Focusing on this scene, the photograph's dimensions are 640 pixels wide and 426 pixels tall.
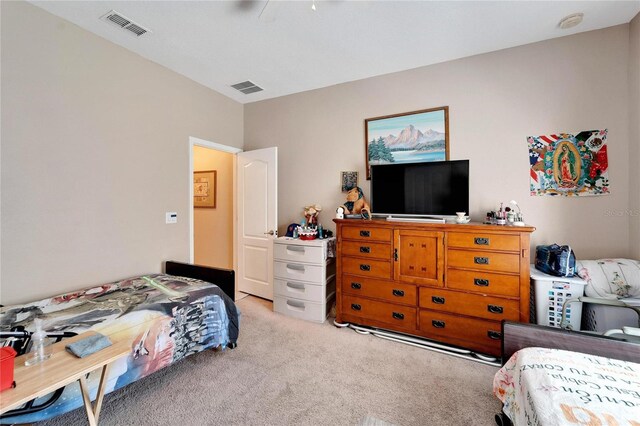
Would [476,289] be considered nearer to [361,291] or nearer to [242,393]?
[361,291]

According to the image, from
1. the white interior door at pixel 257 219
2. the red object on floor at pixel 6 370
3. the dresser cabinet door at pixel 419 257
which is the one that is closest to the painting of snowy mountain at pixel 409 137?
the dresser cabinet door at pixel 419 257

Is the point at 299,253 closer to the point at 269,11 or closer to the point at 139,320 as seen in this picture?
the point at 139,320

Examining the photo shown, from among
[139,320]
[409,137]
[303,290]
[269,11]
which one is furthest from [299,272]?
[269,11]

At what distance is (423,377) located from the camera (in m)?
2.02

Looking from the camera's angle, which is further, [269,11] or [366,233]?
[366,233]

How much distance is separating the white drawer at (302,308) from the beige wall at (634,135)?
2.78m

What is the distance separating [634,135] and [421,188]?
168 centimetres

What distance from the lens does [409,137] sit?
2.96 m

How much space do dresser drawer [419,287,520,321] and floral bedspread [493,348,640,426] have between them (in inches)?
32.9

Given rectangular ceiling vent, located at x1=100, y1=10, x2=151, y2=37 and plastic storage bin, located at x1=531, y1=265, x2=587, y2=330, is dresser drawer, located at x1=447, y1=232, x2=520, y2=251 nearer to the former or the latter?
plastic storage bin, located at x1=531, y1=265, x2=587, y2=330

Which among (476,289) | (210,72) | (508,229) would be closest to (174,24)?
(210,72)

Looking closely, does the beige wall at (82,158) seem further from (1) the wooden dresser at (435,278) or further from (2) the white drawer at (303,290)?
(1) the wooden dresser at (435,278)

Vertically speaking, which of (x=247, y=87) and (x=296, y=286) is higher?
(x=247, y=87)

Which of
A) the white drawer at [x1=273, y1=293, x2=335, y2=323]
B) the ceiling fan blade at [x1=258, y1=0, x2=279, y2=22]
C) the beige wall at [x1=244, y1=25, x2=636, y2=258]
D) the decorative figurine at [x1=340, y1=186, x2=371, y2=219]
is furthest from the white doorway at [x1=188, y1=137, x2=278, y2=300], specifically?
the ceiling fan blade at [x1=258, y1=0, x2=279, y2=22]
